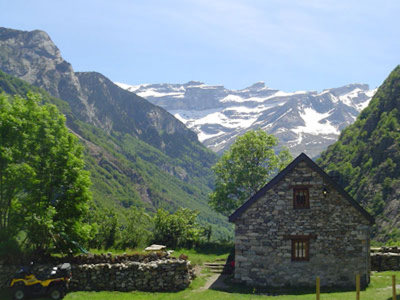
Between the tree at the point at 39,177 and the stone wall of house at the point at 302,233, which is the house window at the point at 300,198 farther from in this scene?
the tree at the point at 39,177

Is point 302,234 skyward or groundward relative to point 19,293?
skyward

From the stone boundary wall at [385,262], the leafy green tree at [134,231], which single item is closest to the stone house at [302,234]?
the stone boundary wall at [385,262]

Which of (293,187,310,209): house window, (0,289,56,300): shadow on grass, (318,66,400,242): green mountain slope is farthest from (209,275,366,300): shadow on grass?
(318,66,400,242): green mountain slope

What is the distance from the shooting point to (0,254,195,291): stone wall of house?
29859 mm

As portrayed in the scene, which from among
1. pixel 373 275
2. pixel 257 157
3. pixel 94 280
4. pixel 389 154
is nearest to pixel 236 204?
pixel 257 157

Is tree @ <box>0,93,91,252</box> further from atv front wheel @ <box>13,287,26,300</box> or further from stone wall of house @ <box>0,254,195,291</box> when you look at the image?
atv front wheel @ <box>13,287,26,300</box>

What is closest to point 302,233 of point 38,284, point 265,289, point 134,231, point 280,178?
point 280,178

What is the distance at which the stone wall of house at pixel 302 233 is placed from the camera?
3053 cm

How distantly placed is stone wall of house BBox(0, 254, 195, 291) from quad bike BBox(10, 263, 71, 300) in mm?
1652

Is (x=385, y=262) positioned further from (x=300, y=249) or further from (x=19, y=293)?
(x=19, y=293)

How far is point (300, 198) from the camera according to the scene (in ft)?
103

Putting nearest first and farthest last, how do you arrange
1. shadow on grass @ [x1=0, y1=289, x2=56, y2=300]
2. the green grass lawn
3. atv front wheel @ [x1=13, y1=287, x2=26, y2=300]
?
the green grass lawn, atv front wheel @ [x1=13, y1=287, x2=26, y2=300], shadow on grass @ [x1=0, y1=289, x2=56, y2=300]

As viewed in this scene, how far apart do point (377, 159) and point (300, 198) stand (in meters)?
65.9

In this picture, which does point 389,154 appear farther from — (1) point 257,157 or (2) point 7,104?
(2) point 7,104
